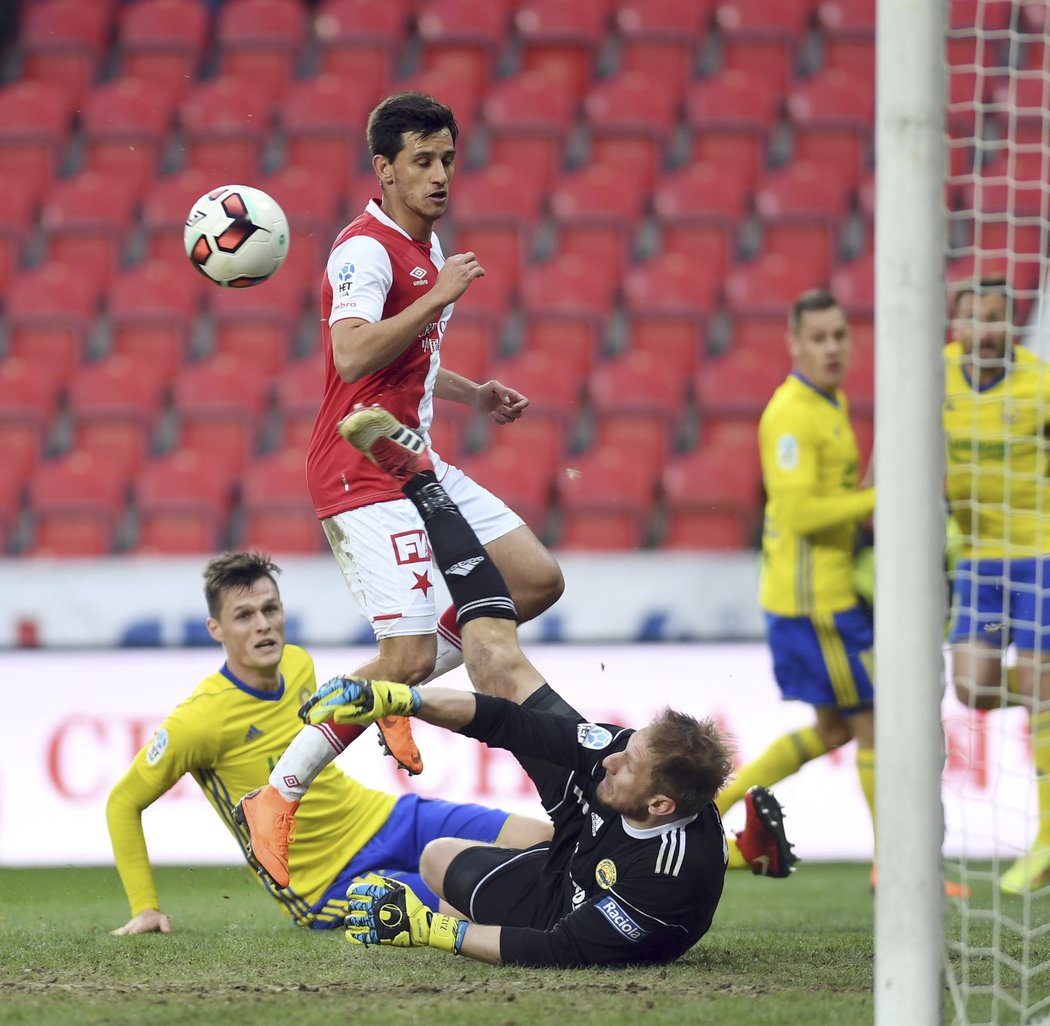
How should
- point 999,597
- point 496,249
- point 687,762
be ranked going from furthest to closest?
point 496,249 < point 999,597 < point 687,762

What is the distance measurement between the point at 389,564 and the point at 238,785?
960 mm

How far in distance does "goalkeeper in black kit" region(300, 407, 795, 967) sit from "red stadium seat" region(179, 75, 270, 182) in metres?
7.30

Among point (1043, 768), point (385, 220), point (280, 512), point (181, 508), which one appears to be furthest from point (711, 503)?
point (385, 220)

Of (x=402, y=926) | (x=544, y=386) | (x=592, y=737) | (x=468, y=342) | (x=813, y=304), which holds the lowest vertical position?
(x=402, y=926)

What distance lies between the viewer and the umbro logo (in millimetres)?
4465

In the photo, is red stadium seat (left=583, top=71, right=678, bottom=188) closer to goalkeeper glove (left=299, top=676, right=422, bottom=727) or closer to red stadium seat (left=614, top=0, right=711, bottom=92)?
red stadium seat (left=614, top=0, right=711, bottom=92)

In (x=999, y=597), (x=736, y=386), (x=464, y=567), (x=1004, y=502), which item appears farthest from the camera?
(x=736, y=386)

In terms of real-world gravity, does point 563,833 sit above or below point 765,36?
below

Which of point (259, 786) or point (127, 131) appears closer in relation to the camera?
point (259, 786)

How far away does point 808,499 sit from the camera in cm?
608

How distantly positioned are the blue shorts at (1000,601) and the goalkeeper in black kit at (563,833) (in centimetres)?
227

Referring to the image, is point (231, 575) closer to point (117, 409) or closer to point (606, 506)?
point (606, 506)

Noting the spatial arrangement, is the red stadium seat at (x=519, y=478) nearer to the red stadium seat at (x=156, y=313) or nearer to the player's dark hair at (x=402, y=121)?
the red stadium seat at (x=156, y=313)

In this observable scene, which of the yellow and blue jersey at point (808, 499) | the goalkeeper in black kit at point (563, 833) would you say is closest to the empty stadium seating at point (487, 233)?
the yellow and blue jersey at point (808, 499)
